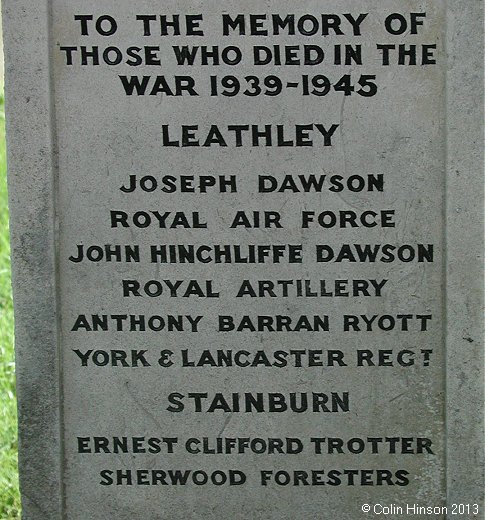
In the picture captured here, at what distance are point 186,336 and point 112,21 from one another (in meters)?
1.06

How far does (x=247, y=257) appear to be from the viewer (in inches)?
138

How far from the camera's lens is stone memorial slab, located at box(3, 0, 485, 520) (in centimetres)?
339

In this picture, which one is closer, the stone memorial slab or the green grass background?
the stone memorial slab

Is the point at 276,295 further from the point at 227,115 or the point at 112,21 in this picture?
the point at 112,21

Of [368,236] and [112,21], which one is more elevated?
[112,21]

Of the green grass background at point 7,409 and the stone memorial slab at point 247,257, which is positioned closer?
the stone memorial slab at point 247,257

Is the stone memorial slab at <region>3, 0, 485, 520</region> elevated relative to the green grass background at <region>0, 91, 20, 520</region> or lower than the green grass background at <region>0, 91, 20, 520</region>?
elevated

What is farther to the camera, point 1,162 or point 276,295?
point 1,162

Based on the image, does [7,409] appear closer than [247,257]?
No

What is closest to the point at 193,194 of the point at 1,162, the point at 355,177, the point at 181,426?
the point at 355,177

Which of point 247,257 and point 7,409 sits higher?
point 247,257

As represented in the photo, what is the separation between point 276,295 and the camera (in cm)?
353

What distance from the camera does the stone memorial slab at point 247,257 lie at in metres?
3.39

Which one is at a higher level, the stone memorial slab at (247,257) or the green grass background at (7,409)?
the stone memorial slab at (247,257)
